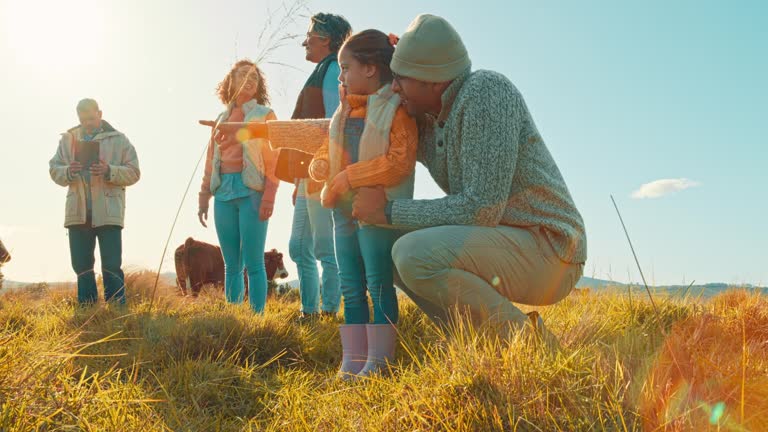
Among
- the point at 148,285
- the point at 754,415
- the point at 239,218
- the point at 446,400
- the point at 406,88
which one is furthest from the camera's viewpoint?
the point at 148,285

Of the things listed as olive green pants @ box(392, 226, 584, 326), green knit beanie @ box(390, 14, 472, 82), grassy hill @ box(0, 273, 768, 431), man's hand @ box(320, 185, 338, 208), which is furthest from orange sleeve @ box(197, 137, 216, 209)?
olive green pants @ box(392, 226, 584, 326)

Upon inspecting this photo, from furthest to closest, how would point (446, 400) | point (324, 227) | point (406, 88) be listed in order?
point (324, 227)
point (406, 88)
point (446, 400)

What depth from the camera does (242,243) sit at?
17.0 ft

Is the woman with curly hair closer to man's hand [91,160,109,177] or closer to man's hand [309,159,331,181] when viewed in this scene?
man's hand [91,160,109,177]

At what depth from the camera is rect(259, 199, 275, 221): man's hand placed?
512cm

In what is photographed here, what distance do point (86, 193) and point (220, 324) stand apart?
327cm

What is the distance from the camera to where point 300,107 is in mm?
4781

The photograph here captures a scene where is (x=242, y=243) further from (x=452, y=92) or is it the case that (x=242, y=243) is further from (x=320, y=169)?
(x=452, y=92)

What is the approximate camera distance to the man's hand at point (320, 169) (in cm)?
306

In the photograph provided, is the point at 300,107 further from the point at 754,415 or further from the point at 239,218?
the point at 754,415

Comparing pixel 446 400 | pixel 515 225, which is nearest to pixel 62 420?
pixel 446 400

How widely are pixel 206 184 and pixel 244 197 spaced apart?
773 millimetres

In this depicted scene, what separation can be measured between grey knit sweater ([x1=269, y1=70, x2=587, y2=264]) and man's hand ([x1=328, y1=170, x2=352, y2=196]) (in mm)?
303

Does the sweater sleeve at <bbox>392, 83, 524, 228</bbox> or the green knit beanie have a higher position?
the green knit beanie
